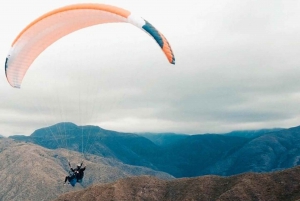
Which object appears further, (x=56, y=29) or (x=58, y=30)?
(x=58, y=30)

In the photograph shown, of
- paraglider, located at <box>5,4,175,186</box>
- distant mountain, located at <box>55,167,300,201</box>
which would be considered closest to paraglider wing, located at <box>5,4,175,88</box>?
paraglider, located at <box>5,4,175,186</box>

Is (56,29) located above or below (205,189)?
above

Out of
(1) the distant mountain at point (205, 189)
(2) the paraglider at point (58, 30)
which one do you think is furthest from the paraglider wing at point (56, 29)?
(1) the distant mountain at point (205, 189)

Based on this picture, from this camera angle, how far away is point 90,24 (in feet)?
102

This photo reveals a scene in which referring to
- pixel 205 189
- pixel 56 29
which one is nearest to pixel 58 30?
pixel 56 29

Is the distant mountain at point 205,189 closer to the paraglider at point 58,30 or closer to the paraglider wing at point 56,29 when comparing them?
the paraglider at point 58,30

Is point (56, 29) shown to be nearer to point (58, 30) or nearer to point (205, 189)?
point (58, 30)

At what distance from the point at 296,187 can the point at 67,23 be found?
7685 centimetres

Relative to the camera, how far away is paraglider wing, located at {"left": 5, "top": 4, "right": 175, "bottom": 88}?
2577 cm

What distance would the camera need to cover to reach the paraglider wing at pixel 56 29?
25.8m

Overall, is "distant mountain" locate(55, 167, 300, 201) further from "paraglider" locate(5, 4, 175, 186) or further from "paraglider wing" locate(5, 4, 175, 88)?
"paraglider wing" locate(5, 4, 175, 88)

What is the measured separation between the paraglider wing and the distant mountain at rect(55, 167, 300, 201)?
68312 millimetres

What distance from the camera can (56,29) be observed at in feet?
99.8

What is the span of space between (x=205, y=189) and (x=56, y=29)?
80496mm
